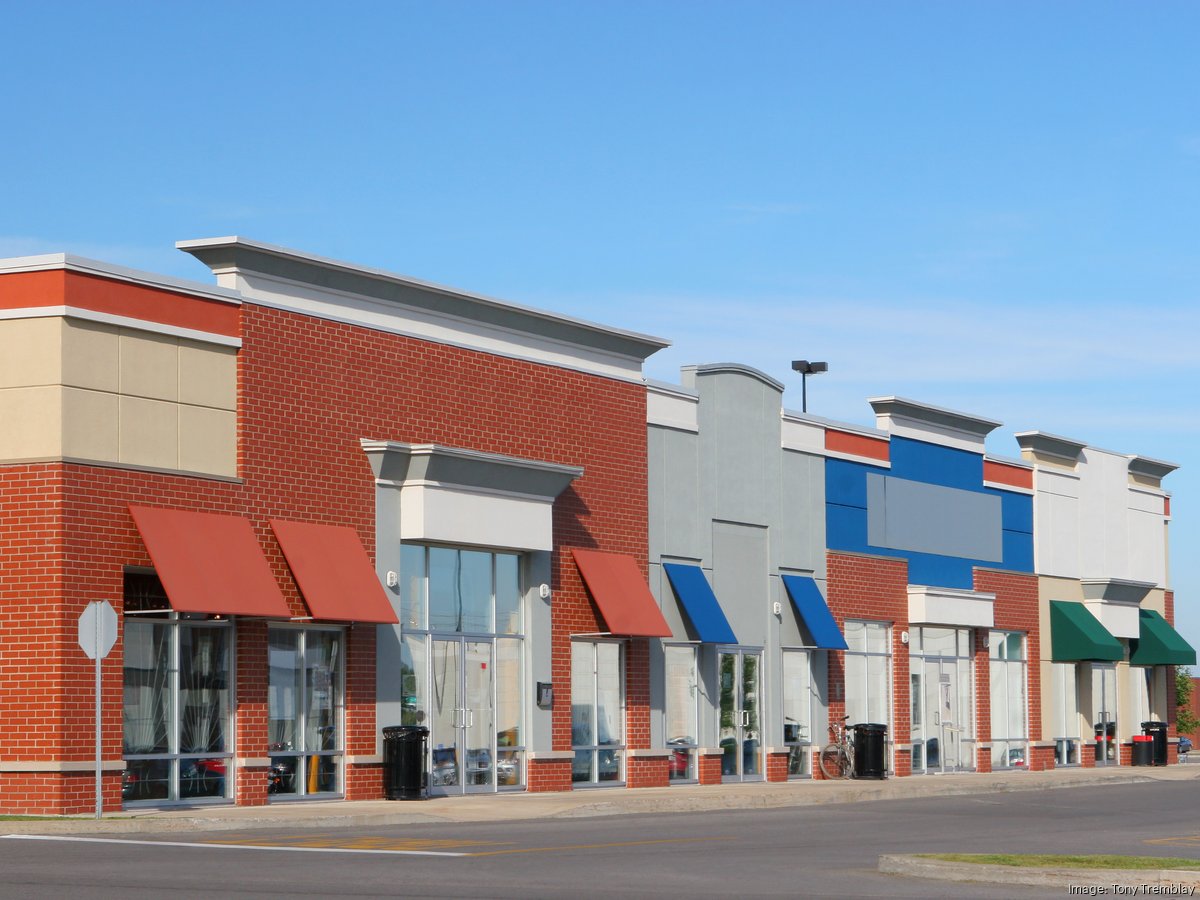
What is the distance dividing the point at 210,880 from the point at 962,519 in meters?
31.4

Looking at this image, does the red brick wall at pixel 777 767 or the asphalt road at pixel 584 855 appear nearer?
the asphalt road at pixel 584 855

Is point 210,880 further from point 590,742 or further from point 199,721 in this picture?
point 590,742

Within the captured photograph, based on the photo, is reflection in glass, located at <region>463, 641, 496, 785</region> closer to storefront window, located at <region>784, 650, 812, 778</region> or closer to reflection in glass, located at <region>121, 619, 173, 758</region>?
→ reflection in glass, located at <region>121, 619, 173, 758</region>

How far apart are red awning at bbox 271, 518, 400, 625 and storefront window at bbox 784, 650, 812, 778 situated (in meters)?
12.8

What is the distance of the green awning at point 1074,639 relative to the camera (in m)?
47.4

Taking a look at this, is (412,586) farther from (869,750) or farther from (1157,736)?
(1157,736)

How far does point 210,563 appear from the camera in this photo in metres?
24.9

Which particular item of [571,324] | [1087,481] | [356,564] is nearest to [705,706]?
[571,324]

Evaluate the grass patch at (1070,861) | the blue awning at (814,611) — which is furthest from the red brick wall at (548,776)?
the grass patch at (1070,861)

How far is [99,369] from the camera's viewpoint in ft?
79.8

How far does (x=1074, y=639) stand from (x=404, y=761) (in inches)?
976

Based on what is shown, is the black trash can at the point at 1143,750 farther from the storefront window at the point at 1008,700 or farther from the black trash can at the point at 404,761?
the black trash can at the point at 404,761

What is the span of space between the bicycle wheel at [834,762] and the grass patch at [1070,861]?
67.0 feet


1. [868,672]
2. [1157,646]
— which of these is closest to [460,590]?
[868,672]
